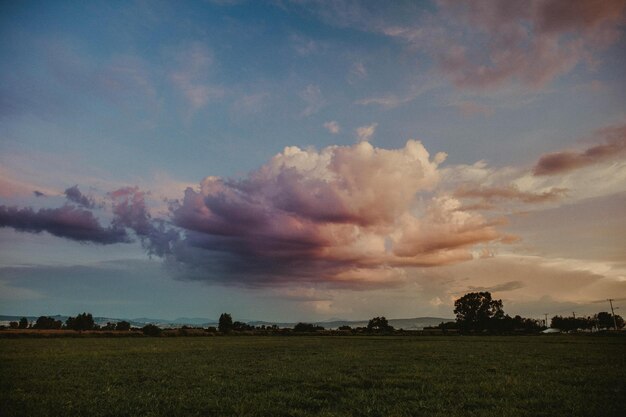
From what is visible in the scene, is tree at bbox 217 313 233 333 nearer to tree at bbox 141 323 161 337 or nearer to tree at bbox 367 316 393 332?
tree at bbox 141 323 161 337

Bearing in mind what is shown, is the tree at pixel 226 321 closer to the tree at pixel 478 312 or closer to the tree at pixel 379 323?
the tree at pixel 379 323

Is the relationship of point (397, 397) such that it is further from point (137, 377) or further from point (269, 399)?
point (137, 377)

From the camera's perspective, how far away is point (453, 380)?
73.8 ft

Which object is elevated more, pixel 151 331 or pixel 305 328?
pixel 305 328

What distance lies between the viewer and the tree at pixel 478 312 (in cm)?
17238

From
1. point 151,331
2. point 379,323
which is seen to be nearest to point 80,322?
point 151,331

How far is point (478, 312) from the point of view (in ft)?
573

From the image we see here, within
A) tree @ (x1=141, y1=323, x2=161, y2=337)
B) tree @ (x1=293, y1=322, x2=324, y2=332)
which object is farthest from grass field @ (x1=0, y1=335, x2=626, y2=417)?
tree @ (x1=293, y1=322, x2=324, y2=332)

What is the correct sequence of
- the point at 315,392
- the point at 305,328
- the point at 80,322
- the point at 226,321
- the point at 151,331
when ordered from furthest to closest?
1. the point at 226,321
2. the point at 305,328
3. the point at 80,322
4. the point at 151,331
5. the point at 315,392

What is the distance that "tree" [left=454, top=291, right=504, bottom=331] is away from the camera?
172375 millimetres

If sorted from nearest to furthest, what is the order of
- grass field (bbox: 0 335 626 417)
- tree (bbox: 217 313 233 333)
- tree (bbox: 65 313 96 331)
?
grass field (bbox: 0 335 626 417), tree (bbox: 65 313 96 331), tree (bbox: 217 313 233 333)

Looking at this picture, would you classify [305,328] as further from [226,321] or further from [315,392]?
[315,392]

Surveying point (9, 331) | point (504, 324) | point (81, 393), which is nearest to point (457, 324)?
point (504, 324)

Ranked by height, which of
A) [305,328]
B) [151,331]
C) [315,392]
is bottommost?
[151,331]
